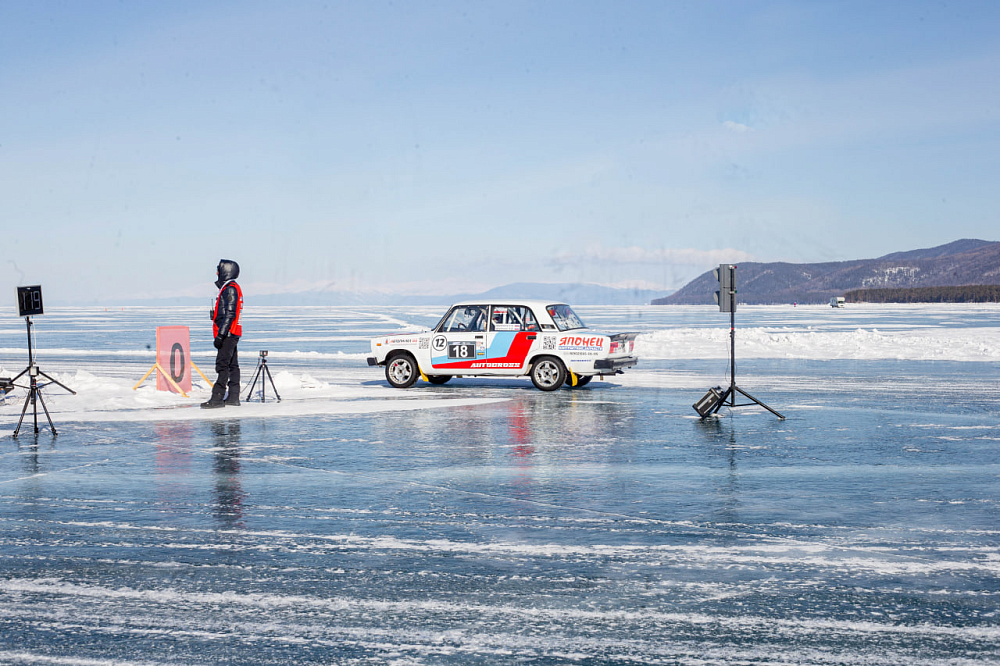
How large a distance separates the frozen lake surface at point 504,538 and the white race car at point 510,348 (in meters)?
3.55

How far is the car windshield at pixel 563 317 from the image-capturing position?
18.4m

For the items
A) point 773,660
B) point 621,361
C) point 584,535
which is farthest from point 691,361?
point 773,660

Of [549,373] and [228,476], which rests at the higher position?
[549,373]

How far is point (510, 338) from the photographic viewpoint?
18359mm

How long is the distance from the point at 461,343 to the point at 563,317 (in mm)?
2160

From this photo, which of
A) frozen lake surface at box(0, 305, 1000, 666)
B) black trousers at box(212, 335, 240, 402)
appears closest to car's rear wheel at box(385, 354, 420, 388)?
black trousers at box(212, 335, 240, 402)

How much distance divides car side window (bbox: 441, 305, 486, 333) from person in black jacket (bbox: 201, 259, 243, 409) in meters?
4.88

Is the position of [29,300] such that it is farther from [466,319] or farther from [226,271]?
[466,319]

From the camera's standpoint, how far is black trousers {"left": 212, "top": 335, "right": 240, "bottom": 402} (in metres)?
15.0

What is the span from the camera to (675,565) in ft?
19.4

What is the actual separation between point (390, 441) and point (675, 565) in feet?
20.7

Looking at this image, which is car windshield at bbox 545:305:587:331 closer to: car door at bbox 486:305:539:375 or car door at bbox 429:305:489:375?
car door at bbox 486:305:539:375

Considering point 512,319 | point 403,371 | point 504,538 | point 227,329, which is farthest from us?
point 403,371

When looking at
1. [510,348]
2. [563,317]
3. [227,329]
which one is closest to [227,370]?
[227,329]
